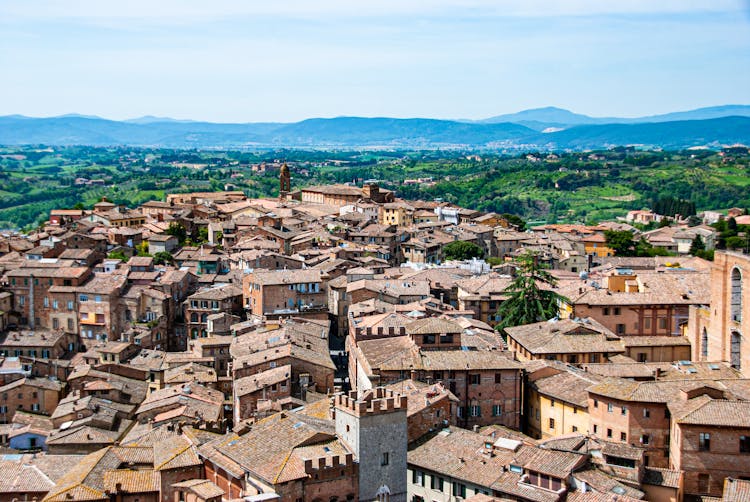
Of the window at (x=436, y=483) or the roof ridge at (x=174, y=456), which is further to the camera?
the roof ridge at (x=174, y=456)

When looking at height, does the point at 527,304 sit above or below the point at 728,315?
below

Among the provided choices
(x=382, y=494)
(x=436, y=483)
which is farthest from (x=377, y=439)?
(x=436, y=483)

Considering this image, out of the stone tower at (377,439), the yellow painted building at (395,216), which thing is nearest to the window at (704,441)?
the stone tower at (377,439)

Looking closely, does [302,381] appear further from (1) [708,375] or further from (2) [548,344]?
(1) [708,375]

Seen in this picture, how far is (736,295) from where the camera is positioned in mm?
51031

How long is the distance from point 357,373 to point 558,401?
10.4 meters

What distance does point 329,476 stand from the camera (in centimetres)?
3250

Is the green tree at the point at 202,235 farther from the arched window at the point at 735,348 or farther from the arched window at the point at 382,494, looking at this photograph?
the arched window at the point at 382,494

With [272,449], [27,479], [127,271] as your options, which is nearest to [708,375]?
[272,449]

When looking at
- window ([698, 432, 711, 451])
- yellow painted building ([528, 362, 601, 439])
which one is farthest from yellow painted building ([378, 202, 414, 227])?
window ([698, 432, 711, 451])

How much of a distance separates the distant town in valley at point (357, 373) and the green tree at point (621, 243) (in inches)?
412

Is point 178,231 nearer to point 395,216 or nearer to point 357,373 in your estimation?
point 395,216

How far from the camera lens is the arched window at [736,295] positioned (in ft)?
166

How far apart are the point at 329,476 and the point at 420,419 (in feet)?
25.7
